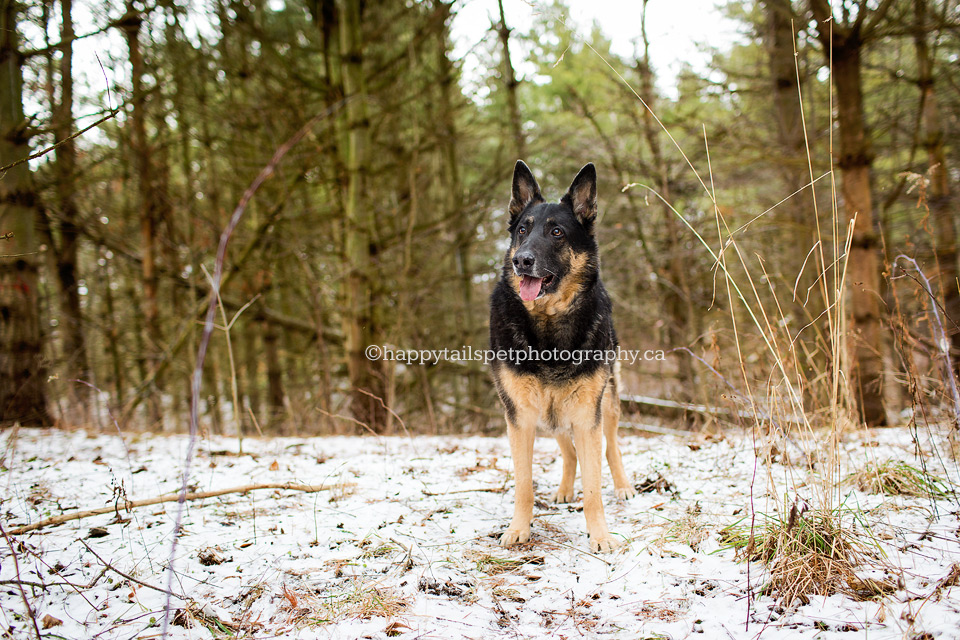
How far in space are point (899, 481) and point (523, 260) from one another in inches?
101

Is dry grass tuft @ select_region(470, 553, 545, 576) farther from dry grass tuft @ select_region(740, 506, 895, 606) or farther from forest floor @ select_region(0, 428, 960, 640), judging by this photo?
dry grass tuft @ select_region(740, 506, 895, 606)

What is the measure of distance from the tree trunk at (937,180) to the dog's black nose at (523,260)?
6.34 m

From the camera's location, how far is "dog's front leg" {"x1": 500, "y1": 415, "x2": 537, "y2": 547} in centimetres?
289

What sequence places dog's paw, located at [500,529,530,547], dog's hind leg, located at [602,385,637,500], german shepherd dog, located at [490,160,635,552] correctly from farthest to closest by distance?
dog's hind leg, located at [602,385,637,500]
german shepherd dog, located at [490,160,635,552]
dog's paw, located at [500,529,530,547]

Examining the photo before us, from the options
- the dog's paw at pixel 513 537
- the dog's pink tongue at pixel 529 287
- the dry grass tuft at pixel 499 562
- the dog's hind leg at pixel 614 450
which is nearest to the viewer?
the dry grass tuft at pixel 499 562

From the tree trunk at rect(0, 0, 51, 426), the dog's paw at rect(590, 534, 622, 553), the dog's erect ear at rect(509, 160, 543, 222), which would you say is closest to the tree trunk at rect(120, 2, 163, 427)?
the tree trunk at rect(0, 0, 51, 426)

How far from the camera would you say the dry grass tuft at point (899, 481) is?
276cm

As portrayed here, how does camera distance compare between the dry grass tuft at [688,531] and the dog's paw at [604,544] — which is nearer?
the dry grass tuft at [688,531]

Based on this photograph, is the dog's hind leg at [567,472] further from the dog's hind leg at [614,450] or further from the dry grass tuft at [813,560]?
the dry grass tuft at [813,560]

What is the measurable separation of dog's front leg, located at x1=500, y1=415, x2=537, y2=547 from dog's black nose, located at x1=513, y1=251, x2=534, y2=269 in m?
0.94

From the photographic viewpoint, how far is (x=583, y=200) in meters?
3.55

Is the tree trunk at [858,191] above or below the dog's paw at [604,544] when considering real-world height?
above

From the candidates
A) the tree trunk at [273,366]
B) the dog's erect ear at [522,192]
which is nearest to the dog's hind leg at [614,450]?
the dog's erect ear at [522,192]

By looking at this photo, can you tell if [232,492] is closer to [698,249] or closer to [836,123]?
[836,123]
